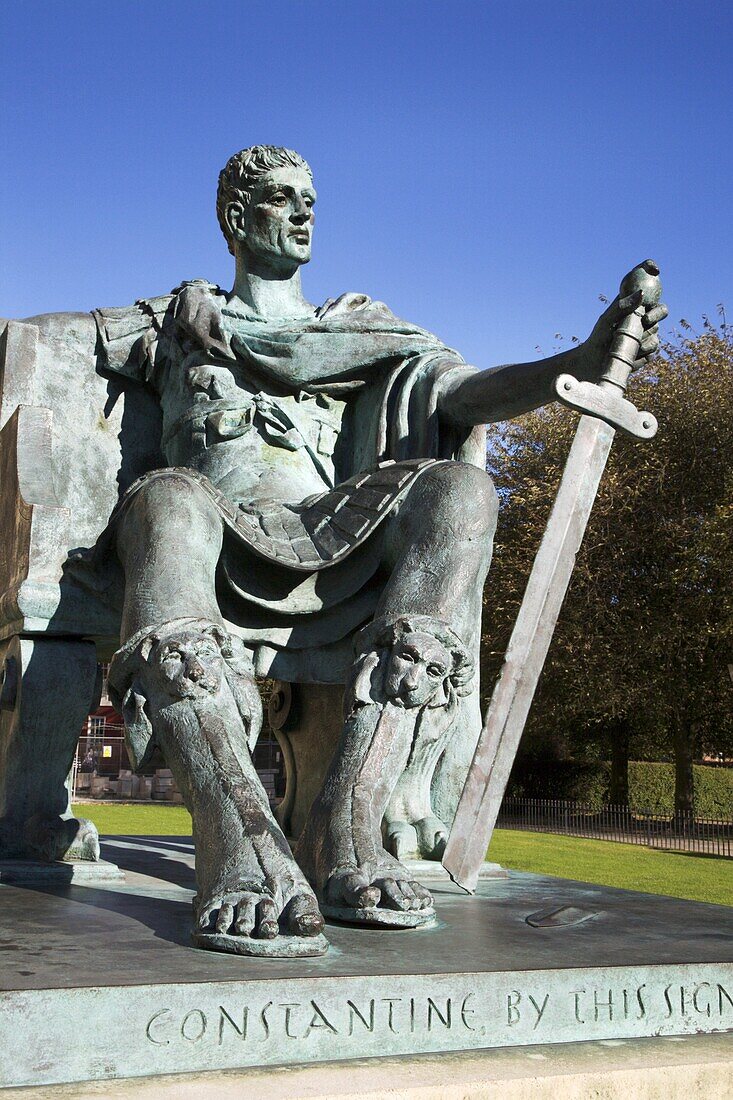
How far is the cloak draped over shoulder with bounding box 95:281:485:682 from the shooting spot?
453cm

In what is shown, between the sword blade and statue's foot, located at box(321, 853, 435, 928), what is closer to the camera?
statue's foot, located at box(321, 853, 435, 928)

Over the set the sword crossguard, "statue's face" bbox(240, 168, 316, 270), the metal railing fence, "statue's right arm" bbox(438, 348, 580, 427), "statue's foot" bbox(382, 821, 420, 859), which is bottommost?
the metal railing fence

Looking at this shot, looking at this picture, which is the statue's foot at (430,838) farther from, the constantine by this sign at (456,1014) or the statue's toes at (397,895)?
the constantine by this sign at (456,1014)

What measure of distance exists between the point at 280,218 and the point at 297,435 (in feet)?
3.09

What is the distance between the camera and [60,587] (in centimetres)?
467

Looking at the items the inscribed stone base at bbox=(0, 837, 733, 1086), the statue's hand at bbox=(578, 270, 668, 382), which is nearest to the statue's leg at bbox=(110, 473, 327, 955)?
the inscribed stone base at bbox=(0, 837, 733, 1086)

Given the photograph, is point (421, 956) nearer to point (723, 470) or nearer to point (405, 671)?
point (405, 671)

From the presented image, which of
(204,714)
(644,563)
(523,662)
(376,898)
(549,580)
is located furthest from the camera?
(644,563)

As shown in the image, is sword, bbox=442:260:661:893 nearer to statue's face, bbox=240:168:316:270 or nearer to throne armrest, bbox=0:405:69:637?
statue's face, bbox=240:168:316:270

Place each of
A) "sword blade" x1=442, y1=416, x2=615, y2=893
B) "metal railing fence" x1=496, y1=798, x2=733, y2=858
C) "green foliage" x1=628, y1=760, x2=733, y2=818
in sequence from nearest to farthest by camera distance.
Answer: "sword blade" x1=442, y1=416, x2=615, y2=893 → "metal railing fence" x1=496, y1=798, x2=733, y2=858 → "green foliage" x1=628, y1=760, x2=733, y2=818

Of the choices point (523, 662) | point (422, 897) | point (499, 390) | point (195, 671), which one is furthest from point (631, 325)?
point (422, 897)

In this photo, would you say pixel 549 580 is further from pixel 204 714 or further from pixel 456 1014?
pixel 456 1014

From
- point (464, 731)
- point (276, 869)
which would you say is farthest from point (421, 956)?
point (464, 731)

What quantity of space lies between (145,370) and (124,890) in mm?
2342
